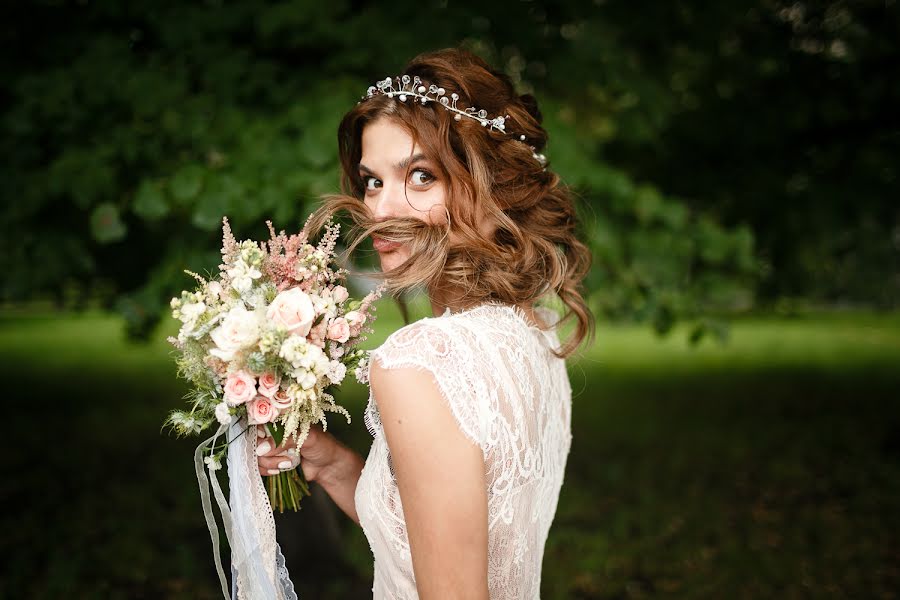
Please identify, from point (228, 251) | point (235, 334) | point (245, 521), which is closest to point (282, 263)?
point (228, 251)

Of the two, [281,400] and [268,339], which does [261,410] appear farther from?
[268,339]

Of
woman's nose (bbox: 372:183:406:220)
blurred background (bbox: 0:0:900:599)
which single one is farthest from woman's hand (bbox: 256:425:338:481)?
blurred background (bbox: 0:0:900:599)

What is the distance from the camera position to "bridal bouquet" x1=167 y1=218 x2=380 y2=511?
5.48 ft

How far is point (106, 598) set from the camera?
4.46 meters

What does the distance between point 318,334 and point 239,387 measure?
0.71ft

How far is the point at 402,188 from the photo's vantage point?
194 cm

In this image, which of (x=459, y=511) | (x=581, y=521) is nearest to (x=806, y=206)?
(x=581, y=521)

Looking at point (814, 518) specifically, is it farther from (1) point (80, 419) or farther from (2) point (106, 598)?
(1) point (80, 419)

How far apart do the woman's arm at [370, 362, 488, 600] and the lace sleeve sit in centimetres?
2

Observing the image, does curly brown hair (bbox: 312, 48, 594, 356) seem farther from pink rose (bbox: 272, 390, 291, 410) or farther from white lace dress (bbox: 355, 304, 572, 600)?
pink rose (bbox: 272, 390, 291, 410)

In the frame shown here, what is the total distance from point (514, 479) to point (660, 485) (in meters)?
5.50

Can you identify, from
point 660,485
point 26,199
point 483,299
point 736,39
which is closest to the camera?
point 483,299

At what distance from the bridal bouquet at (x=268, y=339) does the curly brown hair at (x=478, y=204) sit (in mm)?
169

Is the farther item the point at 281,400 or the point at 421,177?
the point at 421,177
